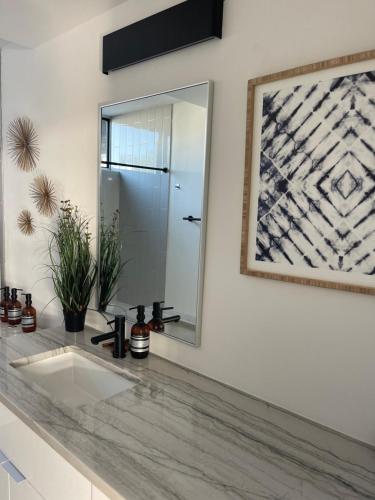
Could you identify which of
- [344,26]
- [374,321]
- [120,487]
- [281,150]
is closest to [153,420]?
[120,487]

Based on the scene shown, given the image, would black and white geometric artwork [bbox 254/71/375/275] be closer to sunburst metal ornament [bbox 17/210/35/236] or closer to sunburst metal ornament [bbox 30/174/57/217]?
sunburst metal ornament [bbox 30/174/57/217]

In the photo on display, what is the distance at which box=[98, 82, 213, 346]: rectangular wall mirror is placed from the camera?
1.47 meters

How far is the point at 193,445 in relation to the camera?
109 centimetres

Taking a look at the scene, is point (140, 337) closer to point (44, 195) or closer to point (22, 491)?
point (22, 491)

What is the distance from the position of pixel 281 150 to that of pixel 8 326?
177cm

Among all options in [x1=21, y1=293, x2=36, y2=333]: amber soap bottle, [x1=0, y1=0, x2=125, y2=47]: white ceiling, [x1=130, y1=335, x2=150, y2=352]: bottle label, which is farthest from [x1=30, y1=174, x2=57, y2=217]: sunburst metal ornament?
[x1=130, y1=335, x2=150, y2=352]: bottle label

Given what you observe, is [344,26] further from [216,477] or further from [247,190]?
[216,477]

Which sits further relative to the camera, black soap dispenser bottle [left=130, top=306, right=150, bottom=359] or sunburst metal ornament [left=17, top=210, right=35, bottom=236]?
sunburst metal ornament [left=17, top=210, right=35, bottom=236]

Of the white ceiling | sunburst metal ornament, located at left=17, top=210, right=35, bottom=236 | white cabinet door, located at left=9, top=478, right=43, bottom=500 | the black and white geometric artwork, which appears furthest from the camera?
sunburst metal ornament, located at left=17, top=210, right=35, bottom=236

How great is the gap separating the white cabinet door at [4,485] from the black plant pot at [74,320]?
683 mm

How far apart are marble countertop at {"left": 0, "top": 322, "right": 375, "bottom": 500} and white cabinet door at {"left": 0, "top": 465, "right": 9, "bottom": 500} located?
294mm

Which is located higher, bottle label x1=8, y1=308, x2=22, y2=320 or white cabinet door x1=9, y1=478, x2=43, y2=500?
bottle label x1=8, y1=308, x2=22, y2=320

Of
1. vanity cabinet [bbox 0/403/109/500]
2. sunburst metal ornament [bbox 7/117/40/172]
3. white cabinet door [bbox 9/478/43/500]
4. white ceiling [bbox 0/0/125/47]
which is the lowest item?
white cabinet door [bbox 9/478/43/500]

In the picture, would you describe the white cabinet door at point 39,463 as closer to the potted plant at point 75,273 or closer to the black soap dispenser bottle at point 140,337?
the black soap dispenser bottle at point 140,337
